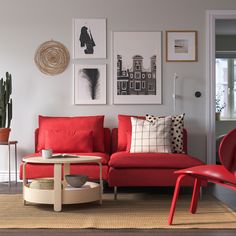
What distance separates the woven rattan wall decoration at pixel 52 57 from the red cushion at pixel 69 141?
951mm

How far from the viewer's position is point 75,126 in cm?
546

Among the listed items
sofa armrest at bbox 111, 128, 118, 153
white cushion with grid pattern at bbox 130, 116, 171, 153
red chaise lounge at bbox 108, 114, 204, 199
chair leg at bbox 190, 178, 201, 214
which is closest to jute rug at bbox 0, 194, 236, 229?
chair leg at bbox 190, 178, 201, 214

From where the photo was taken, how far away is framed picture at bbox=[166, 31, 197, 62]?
5.88m

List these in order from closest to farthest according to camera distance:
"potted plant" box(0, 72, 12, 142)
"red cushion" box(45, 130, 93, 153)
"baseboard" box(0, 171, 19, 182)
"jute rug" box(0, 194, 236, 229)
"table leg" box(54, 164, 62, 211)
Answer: "jute rug" box(0, 194, 236, 229), "table leg" box(54, 164, 62, 211), "red cushion" box(45, 130, 93, 153), "potted plant" box(0, 72, 12, 142), "baseboard" box(0, 171, 19, 182)

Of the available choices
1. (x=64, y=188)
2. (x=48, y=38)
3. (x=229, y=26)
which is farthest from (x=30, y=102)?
(x=229, y=26)

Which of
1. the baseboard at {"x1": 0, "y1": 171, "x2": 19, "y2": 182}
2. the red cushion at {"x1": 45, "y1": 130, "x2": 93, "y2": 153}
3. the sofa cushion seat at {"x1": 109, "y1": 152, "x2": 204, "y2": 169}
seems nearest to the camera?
the sofa cushion seat at {"x1": 109, "y1": 152, "x2": 204, "y2": 169}

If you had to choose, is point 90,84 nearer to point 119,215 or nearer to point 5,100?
point 5,100

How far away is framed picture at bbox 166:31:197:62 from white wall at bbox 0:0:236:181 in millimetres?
90

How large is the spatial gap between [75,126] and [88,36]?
47.8 inches

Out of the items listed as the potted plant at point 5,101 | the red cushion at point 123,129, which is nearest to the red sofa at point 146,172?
the red cushion at point 123,129

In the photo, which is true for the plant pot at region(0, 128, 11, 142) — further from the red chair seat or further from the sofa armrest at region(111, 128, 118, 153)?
the red chair seat

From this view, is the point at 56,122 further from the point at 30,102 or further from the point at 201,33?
the point at 201,33

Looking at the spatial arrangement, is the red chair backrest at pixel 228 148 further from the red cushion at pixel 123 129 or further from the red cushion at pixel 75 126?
the red cushion at pixel 75 126

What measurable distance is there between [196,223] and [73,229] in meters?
0.92
